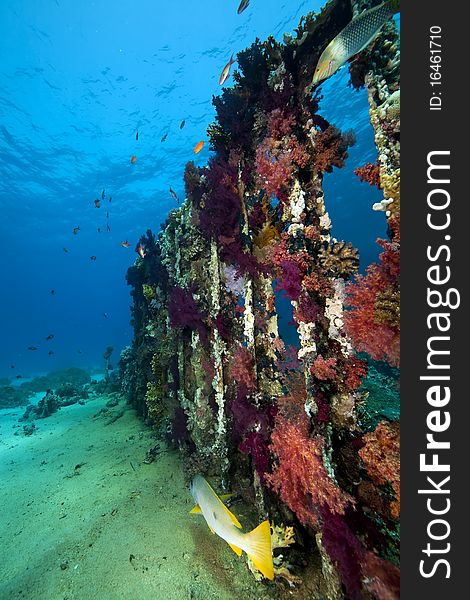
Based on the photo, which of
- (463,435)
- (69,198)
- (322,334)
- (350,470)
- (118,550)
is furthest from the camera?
(69,198)

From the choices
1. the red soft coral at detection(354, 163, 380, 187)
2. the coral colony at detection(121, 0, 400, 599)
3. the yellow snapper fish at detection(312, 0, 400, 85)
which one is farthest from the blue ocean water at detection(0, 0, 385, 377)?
the red soft coral at detection(354, 163, 380, 187)

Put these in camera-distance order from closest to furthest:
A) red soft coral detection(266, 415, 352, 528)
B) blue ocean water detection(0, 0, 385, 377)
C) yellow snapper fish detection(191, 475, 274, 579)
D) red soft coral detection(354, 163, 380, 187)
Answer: yellow snapper fish detection(191, 475, 274, 579) → red soft coral detection(266, 415, 352, 528) → red soft coral detection(354, 163, 380, 187) → blue ocean water detection(0, 0, 385, 377)

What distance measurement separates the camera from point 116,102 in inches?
1048

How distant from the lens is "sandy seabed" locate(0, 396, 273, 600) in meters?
3.24

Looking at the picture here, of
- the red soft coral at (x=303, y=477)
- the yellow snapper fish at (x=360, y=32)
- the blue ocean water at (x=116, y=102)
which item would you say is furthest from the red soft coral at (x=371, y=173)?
the blue ocean water at (x=116, y=102)

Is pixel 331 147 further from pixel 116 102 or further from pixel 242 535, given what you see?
pixel 116 102

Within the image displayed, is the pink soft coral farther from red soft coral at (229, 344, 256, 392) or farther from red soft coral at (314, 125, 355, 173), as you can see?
red soft coral at (229, 344, 256, 392)

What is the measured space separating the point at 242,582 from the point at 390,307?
357cm

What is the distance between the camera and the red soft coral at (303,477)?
2.50 meters

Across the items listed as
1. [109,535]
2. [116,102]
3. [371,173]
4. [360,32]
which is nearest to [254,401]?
[109,535]

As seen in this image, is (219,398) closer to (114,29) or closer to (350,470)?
(350,470)

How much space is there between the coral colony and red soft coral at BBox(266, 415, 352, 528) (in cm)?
1

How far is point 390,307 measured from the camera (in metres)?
2.27

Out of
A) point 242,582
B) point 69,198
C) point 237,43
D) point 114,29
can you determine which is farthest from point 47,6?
point 242,582
